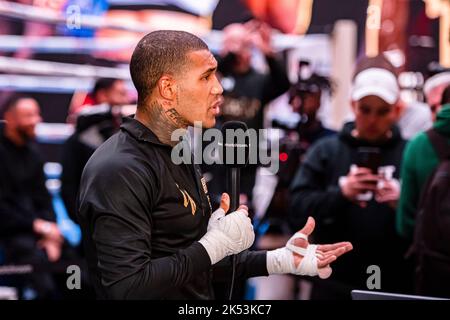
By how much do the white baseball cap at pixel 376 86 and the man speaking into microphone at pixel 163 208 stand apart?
57.0 inches

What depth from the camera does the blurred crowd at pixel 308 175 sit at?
3.34 metres

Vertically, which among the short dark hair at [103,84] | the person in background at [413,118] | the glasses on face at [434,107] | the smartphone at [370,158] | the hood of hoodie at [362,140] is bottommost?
the smartphone at [370,158]

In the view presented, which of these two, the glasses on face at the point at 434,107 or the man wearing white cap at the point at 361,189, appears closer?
the man wearing white cap at the point at 361,189

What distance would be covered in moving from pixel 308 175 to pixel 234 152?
5.19 feet

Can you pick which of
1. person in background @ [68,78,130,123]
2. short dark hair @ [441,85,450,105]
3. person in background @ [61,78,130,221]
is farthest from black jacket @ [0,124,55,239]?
short dark hair @ [441,85,450,105]

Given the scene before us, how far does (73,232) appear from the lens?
195 inches

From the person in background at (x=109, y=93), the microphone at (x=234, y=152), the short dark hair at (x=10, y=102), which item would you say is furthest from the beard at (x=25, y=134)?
the microphone at (x=234, y=152)

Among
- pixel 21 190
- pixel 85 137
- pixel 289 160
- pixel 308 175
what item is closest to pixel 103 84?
pixel 85 137

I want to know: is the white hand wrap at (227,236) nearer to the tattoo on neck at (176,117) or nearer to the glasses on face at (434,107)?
the tattoo on neck at (176,117)

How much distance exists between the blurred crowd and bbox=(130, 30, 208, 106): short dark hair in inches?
54.6

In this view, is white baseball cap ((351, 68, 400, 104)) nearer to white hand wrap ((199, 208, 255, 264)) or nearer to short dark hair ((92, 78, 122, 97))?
short dark hair ((92, 78, 122, 97))

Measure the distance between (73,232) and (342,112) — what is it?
5.66 ft

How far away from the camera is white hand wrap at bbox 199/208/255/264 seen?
76.1 inches

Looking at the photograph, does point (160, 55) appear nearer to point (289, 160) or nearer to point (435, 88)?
point (435, 88)
